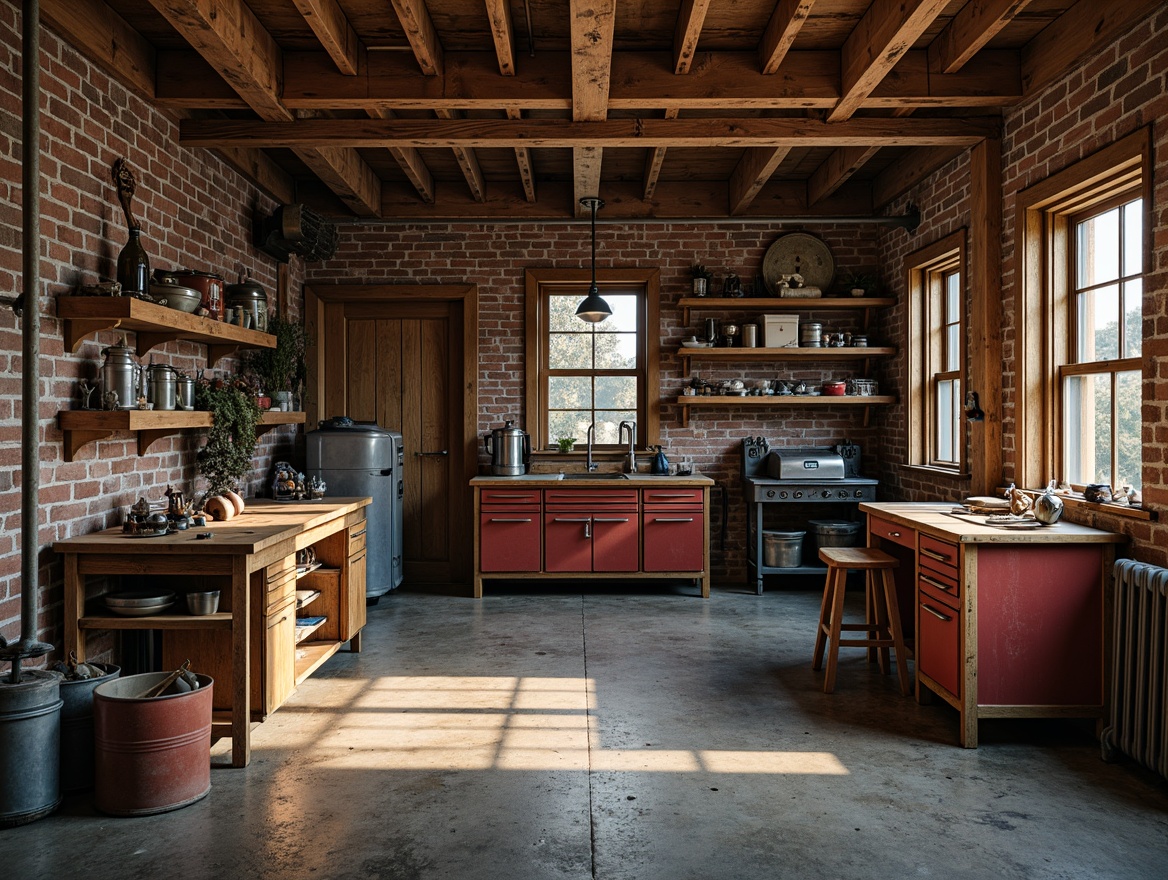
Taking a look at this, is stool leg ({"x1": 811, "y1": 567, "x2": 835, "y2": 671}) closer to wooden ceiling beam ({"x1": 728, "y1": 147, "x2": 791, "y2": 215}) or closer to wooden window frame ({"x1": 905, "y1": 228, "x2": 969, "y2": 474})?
wooden window frame ({"x1": 905, "y1": 228, "x2": 969, "y2": 474})

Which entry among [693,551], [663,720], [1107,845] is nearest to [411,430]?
[693,551]

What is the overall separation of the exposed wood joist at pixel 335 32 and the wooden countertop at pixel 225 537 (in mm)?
2301

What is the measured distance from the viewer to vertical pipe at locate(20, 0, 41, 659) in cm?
309

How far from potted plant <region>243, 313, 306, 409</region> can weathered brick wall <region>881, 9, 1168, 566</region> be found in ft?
15.2

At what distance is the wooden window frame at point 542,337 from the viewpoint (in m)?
7.03

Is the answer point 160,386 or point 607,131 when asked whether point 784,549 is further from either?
point 160,386

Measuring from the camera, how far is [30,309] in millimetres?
3105

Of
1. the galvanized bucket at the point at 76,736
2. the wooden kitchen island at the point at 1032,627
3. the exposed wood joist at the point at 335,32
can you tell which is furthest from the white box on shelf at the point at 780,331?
the galvanized bucket at the point at 76,736

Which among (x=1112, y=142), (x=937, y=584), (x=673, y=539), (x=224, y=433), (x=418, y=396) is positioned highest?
(x=1112, y=142)

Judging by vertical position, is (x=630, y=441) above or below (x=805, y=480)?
above

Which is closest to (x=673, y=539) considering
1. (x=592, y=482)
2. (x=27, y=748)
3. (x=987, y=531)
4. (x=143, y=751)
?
(x=592, y=482)

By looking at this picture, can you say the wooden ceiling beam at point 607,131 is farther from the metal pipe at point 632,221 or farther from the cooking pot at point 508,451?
the cooking pot at point 508,451

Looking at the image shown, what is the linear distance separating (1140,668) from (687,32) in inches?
131

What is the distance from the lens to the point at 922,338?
250 inches
